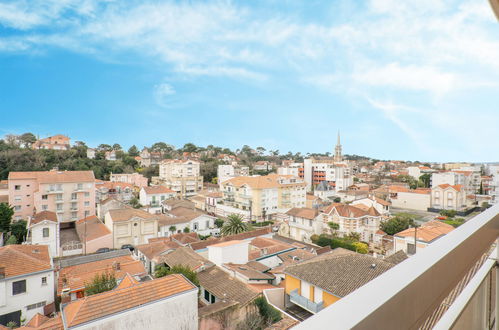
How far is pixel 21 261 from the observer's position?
23.1 ft

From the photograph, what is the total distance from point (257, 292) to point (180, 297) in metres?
1.83

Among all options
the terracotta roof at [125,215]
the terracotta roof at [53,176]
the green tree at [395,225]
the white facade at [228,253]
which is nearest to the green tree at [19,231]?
the terracotta roof at [53,176]

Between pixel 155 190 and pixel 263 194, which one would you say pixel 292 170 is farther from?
pixel 155 190

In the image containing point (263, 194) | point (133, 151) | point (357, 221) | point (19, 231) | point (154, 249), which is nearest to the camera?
point (154, 249)

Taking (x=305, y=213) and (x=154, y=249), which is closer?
(x=154, y=249)

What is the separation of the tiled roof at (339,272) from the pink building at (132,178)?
21.4 meters

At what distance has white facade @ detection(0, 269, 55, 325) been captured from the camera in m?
6.51

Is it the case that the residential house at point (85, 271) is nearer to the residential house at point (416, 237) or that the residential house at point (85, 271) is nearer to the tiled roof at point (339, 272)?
the tiled roof at point (339, 272)

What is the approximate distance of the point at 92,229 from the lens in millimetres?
12961

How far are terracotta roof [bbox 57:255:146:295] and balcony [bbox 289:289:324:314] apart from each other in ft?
14.8

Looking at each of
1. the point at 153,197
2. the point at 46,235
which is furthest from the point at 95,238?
the point at 153,197

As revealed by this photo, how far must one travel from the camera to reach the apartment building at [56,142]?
101 feet

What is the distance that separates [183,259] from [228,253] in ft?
4.19

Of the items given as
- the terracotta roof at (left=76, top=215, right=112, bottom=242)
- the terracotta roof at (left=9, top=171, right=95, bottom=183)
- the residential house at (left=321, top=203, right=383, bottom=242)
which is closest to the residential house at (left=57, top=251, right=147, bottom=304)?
the terracotta roof at (left=76, top=215, right=112, bottom=242)
